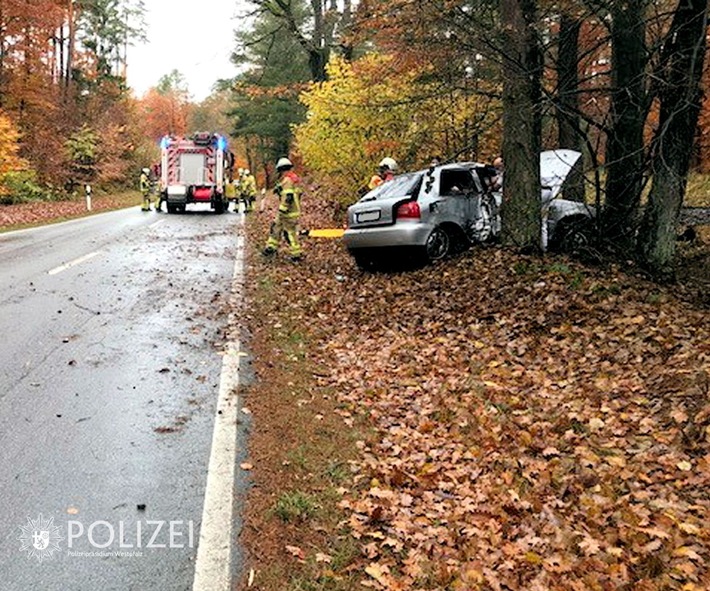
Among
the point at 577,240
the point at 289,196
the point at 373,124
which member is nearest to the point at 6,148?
the point at 373,124

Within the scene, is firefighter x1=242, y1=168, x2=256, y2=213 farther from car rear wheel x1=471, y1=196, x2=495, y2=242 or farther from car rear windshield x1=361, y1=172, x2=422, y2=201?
car rear wheel x1=471, y1=196, x2=495, y2=242

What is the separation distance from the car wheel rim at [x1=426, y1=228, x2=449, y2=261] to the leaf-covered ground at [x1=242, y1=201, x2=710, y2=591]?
1756 millimetres

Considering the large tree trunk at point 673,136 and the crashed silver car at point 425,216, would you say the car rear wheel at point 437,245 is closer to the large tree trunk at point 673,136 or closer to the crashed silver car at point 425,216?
the crashed silver car at point 425,216

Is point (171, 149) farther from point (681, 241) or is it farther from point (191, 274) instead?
point (681, 241)

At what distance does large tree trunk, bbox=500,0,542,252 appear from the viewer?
8.43m

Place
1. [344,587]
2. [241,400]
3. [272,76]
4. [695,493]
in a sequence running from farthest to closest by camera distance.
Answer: [272,76]
[241,400]
[695,493]
[344,587]

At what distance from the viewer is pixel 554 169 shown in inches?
448

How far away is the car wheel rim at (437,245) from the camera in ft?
33.4

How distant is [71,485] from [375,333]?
4.42 meters

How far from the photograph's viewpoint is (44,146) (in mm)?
35719

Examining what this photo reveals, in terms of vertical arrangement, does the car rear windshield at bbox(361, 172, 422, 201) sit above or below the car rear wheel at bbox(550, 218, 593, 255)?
above

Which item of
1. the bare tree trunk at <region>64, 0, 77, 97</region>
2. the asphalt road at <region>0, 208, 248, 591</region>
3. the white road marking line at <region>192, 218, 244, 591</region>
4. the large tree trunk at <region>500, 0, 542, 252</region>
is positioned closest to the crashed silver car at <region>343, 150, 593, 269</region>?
the large tree trunk at <region>500, 0, 542, 252</region>

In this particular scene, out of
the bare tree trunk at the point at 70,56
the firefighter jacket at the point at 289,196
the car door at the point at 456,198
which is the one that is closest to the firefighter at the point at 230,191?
the firefighter jacket at the point at 289,196

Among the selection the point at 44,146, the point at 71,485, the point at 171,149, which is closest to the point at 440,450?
the point at 71,485
